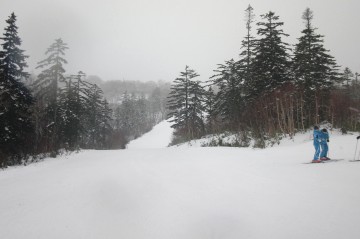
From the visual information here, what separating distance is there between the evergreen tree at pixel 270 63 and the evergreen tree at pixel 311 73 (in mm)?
1295

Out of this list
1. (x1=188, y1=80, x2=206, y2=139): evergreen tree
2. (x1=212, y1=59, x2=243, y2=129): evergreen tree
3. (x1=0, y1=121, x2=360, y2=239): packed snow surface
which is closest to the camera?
(x1=0, y1=121, x2=360, y2=239): packed snow surface

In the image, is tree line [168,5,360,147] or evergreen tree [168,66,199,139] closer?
tree line [168,5,360,147]

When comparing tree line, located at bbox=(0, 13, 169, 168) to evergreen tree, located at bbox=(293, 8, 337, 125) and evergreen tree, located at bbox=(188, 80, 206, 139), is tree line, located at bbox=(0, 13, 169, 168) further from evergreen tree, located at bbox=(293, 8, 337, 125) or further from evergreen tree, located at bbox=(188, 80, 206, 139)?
evergreen tree, located at bbox=(293, 8, 337, 125)

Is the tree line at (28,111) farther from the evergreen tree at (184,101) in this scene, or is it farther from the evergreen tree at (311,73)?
the evergreen tree at (311,73)

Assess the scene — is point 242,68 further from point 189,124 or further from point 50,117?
point 50,117

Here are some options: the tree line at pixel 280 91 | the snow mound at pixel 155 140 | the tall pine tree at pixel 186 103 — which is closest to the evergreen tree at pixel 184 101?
the tall pine tree at pixel 186 103

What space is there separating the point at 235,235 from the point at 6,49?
20.5 metres

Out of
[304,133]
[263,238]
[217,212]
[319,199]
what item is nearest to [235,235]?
[263,238]

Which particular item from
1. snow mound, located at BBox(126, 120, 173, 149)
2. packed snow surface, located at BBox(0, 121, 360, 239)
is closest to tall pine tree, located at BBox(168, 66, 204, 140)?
snow mound, located at BBox(126, 120, 173, 149)

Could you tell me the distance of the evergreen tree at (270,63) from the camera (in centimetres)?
2405

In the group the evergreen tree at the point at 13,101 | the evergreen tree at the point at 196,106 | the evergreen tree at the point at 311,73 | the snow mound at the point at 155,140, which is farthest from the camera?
the snow mound at the point at 155,140

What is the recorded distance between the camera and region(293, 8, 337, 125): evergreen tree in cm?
2052

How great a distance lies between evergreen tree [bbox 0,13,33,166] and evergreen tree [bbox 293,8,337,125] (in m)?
21.3

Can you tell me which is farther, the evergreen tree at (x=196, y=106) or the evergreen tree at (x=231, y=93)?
the evergreen tree at (x=196, y=106)
